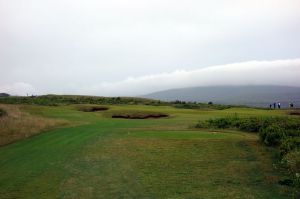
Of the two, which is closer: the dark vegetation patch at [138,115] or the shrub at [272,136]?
the shrub at [272,136]

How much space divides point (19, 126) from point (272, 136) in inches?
783

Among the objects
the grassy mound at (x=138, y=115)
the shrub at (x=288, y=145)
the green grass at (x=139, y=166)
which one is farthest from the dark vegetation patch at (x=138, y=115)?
the shrub at (x=288, y=145)

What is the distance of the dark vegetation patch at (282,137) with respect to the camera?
19.0 m

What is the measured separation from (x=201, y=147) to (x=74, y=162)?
24.8 feet

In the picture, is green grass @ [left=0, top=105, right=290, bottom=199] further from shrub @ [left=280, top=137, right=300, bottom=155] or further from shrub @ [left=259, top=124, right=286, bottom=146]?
shrub @ [left=280, top=137, right=300, bottom=155]

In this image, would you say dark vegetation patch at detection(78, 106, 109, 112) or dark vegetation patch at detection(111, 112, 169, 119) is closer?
dark vegetation patch at detection(111, 112, 169, 119)

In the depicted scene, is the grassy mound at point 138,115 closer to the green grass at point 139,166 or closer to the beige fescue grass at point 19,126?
the beige fescue grass at point 19,126

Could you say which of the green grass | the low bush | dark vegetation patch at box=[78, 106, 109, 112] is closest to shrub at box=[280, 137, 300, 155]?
the green grass

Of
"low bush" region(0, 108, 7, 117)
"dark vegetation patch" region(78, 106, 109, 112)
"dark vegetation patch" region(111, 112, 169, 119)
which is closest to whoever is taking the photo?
"low bush" region(0, 108, 7, 117)

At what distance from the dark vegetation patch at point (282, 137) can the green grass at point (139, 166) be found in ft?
2.02

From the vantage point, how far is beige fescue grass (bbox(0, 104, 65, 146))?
103ft

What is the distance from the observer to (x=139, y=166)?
20.7m

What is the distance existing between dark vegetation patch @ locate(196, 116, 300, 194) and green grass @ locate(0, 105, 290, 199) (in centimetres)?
62

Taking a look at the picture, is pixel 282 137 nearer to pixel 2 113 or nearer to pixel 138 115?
pixel 138 115
